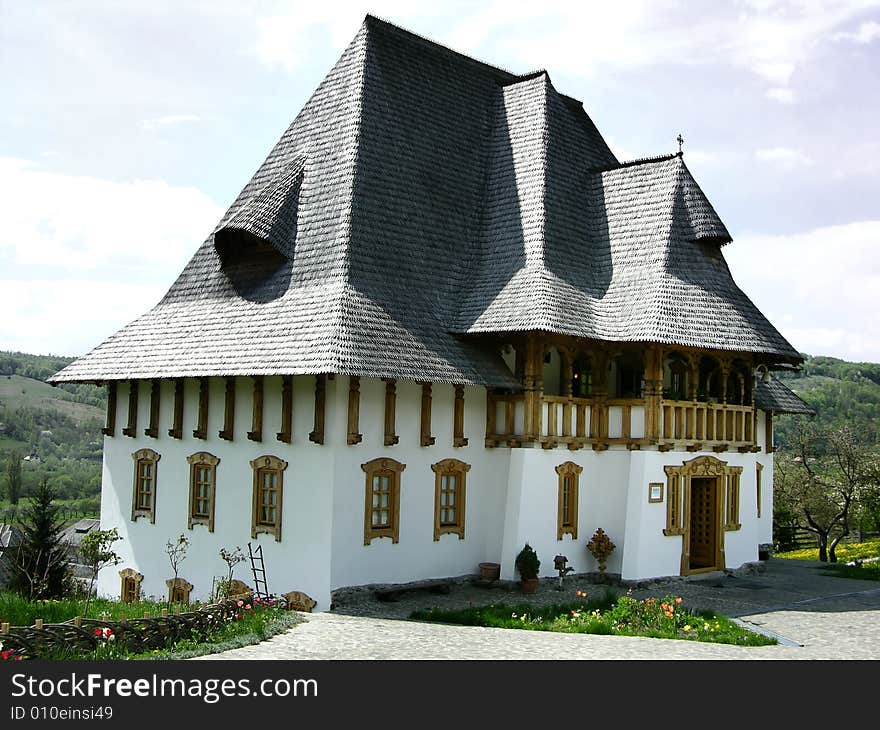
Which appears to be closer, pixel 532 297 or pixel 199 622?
pixel 199 622

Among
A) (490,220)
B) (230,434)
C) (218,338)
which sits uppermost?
(490,220)

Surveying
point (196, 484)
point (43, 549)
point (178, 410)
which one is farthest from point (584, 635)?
point (43, 549)

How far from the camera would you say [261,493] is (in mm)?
17438

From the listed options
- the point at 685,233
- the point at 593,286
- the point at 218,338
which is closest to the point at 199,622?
the point at 218,338

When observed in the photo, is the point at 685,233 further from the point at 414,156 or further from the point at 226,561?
the point at 226,561

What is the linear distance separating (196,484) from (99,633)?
7.83 m

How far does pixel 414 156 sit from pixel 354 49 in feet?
8.94

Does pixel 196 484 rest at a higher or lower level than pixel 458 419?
lower

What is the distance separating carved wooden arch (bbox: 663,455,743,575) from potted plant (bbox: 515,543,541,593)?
118 inches

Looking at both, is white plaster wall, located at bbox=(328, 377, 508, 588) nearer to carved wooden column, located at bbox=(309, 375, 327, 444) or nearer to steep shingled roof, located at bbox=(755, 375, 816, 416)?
carved wooden column, located at bbox=(309, 375, 327, 444)

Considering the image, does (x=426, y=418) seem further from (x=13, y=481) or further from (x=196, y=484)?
(x=13, y=481)

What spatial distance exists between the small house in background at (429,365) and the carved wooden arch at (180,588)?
0.13 meters

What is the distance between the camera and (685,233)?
20234 mm

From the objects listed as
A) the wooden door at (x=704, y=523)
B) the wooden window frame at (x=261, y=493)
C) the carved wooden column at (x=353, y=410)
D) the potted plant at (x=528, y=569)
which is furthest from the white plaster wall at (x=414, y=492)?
the wooden door at (x=704, y=523)
